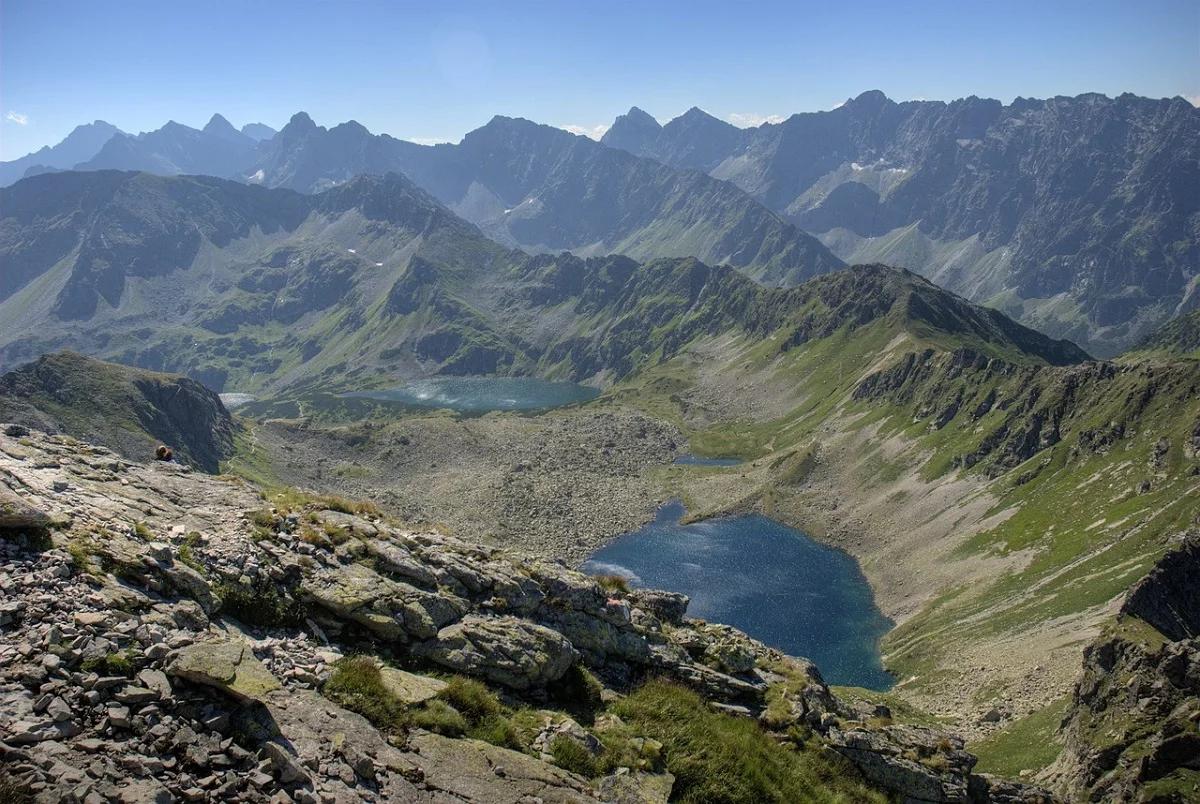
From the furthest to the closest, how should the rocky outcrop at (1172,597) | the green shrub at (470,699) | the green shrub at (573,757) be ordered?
the rocky outcrop at (1172,597)
the green shrub at (470,699)
the green shrub at (573,757)

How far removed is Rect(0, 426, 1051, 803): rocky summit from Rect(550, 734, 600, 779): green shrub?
7 cm

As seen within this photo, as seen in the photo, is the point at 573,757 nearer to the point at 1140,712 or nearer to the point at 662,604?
the point at 662,604

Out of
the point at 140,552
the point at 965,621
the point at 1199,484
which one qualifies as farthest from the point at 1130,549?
the point at 140,552

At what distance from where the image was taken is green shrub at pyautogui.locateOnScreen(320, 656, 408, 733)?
1781 centimetres

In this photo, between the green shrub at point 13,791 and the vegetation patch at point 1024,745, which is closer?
the green shrub at point 13,791

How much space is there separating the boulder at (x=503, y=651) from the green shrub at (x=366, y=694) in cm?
266

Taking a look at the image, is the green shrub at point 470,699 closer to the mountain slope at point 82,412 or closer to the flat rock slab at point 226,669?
the flat rock slab at point 226,669

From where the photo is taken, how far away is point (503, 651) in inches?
879

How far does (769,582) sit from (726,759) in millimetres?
125779

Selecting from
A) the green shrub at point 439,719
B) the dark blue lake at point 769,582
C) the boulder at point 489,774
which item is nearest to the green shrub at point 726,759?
the boulder at point 489,774

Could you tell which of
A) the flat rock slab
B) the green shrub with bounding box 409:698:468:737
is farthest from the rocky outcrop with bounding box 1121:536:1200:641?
the flat rock slab

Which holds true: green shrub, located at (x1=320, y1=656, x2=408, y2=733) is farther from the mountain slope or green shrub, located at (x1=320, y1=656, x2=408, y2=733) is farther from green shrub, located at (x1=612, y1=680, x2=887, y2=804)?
the mountain slope

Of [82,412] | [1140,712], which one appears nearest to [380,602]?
[1140,712]

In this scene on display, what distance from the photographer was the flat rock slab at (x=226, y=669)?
15.3 m
